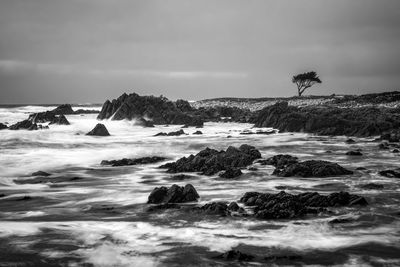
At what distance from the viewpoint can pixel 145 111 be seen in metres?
49.7

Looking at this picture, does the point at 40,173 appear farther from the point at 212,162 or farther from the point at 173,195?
the point at 173,195

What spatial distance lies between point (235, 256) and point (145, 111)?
42.4 meters

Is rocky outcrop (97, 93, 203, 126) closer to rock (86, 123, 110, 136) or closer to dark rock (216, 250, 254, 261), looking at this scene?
rock (86, 123, 110, 136)

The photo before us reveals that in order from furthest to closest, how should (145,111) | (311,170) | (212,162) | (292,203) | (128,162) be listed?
(145,111)
(128,162)
(212,162)
(311,170)
(292,203)

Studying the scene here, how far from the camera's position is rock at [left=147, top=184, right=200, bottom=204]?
1224 cm

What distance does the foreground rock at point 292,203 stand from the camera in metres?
10.6

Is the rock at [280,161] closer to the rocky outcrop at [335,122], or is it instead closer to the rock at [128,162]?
the rock at [128,162]

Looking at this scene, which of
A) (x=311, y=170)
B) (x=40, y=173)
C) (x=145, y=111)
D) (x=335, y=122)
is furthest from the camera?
(x=145, y=111)

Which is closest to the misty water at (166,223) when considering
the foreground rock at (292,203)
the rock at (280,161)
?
the foreground rock at (292,203)

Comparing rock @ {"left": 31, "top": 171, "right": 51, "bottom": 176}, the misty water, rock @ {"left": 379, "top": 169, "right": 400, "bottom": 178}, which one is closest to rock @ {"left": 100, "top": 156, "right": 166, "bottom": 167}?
the misty water

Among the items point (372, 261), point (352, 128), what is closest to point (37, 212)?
Result: point (372, 261)

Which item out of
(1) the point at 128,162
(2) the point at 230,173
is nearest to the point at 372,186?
(2) the point at 230,173

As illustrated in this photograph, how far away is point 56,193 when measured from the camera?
47.1ft

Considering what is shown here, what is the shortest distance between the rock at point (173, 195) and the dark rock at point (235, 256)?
4.24 metres
